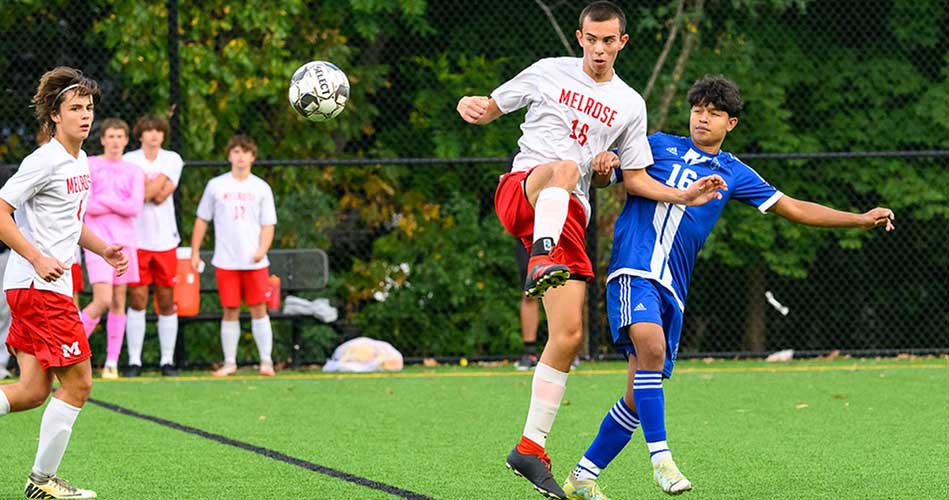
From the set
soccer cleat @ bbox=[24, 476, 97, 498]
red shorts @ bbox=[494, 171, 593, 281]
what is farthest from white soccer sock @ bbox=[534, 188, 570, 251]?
soccer cleat @ bbox=[24, 476, 97, 498]

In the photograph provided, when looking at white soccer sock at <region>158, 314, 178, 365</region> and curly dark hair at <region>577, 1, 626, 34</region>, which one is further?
white soccer sock at <region>158, 314, 178, 365</region>

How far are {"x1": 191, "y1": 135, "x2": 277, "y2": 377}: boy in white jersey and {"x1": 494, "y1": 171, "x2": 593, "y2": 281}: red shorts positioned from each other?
18.4 feet

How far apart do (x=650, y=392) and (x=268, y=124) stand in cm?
981

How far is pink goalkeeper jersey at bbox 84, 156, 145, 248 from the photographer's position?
10.5 meters

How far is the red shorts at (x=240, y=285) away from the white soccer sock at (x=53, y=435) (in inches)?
223

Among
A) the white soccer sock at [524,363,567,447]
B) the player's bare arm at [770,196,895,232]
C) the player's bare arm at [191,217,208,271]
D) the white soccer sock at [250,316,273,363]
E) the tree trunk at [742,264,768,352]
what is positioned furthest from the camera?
the tree trunk at [742,264,768,352]

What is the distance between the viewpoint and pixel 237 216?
441 inches

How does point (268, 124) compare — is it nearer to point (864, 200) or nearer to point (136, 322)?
point (136, 322)

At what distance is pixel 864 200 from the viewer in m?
15.0

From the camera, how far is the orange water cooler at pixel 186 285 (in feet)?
38.2

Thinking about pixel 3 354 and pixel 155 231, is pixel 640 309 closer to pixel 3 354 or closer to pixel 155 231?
pixel 155 231

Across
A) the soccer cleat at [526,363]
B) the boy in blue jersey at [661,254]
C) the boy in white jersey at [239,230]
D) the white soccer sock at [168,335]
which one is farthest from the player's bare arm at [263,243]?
the boy in blue jersey at [661,254]

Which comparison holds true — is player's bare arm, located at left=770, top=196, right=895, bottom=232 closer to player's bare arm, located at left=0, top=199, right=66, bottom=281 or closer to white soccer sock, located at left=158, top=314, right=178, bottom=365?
player's bare arm, located at left=0, top=199, right=66, bottom=281

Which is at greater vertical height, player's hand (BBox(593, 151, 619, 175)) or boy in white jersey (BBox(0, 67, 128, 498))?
player's hand (BBox(593, 151, 619, 175))
